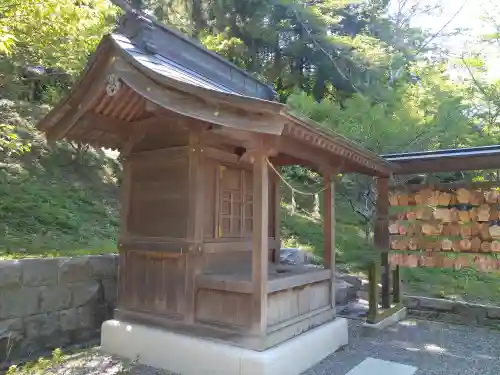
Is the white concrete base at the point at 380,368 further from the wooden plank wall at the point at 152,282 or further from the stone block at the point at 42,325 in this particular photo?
the stone block at the point at 42,325

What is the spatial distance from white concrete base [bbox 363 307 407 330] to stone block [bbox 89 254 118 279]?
12.3ft

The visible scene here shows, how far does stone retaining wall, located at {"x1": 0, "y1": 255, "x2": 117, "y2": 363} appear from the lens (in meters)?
4.44

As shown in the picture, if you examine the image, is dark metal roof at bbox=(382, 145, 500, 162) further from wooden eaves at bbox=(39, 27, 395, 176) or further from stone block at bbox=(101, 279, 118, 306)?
stone block at bbox=(101, 279, 118, 306)

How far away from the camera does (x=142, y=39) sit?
447 centimetres

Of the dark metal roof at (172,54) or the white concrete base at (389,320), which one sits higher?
the dark metal roof at (172,54)

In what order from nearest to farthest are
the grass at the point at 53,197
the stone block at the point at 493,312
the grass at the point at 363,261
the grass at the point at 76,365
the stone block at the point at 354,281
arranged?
A: the grass at the point at 76,365, the stone block at the point at 493,312, the grass at the point at 53,197, the stone block at the point at 354,281, the grass at the point at 363,261

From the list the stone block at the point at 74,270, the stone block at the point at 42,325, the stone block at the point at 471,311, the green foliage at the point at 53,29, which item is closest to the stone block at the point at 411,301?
the stone block at the point at 471,311

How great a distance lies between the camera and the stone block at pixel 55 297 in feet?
15.6

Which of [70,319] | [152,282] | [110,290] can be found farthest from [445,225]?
[70,319]

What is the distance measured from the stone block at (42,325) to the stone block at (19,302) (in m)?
0.09

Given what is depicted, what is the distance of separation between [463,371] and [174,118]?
432 cm

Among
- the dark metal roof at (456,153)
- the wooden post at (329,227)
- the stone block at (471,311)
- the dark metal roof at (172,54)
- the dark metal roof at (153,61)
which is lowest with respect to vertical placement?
the stone block at (471,311)

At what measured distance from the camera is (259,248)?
399 cm

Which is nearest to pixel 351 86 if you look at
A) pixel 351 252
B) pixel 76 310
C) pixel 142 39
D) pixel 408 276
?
pixel 351 252
